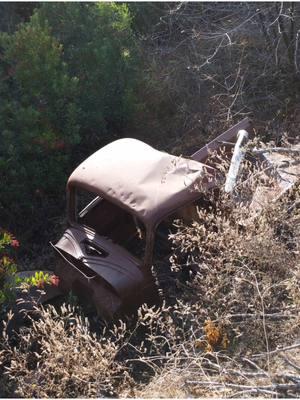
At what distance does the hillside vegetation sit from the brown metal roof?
0.78 ft

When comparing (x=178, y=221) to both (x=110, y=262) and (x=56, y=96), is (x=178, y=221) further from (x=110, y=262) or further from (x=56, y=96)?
(x=56, y=96)

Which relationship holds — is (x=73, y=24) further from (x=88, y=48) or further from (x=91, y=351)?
(x=91, y=351)

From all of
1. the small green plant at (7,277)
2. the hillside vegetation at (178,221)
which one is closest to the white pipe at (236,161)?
the hillside vegetation at (178,221)

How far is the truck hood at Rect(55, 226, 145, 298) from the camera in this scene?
13.7 feet

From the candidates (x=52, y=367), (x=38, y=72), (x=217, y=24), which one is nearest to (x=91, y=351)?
(x=52, y=367)

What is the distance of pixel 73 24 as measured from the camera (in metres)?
6.65

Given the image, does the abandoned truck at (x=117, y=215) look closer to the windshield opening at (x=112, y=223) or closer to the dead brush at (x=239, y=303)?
the windshield opening at (x=112, y=223)

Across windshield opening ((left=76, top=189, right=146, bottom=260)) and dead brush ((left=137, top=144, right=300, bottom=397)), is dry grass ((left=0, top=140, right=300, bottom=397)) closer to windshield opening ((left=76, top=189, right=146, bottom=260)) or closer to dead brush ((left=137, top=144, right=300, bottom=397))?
dead brush ((left=137, top=144, right=300, bottom=397))

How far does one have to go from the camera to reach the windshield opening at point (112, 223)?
16.0 feet

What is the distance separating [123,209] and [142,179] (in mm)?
340

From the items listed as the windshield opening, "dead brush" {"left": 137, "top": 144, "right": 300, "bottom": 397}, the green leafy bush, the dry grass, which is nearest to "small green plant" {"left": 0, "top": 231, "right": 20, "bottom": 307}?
the dry grass

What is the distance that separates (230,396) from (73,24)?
17.0ft

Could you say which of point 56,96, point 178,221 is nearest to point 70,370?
point 178,221

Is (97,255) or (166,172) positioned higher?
(166,172)
